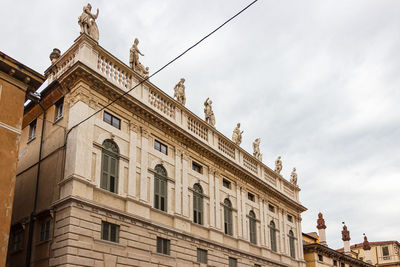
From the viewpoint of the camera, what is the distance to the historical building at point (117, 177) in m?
21.0

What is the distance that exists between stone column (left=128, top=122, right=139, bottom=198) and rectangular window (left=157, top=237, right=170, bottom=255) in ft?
9.11

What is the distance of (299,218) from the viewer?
40.2 meters

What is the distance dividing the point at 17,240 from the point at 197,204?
10.2 m

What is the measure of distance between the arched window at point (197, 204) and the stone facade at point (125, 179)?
6 cm

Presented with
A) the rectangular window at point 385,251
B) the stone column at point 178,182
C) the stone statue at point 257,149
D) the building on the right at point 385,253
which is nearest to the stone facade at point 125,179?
the stone column at point 178,182

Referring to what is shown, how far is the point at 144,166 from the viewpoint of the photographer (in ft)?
81.0

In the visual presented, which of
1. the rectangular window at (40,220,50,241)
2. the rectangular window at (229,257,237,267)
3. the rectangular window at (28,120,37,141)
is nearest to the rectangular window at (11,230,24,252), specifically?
the rectangular window at (40,220,50,241)

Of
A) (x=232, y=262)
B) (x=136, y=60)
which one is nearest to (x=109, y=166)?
(x=136, y=60)

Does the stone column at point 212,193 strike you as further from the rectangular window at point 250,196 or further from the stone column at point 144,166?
the stone column at point 144,166

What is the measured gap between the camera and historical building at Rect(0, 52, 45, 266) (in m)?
17.7

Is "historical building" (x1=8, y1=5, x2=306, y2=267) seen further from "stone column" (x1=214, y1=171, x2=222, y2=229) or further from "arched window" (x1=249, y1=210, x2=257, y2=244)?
"arched window" (x1=249, y1=210, x2=257, y2=244)

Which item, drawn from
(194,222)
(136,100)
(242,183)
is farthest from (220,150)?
(136,100)

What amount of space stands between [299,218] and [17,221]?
24.5m

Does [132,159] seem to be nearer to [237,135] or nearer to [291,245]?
[237,135]
